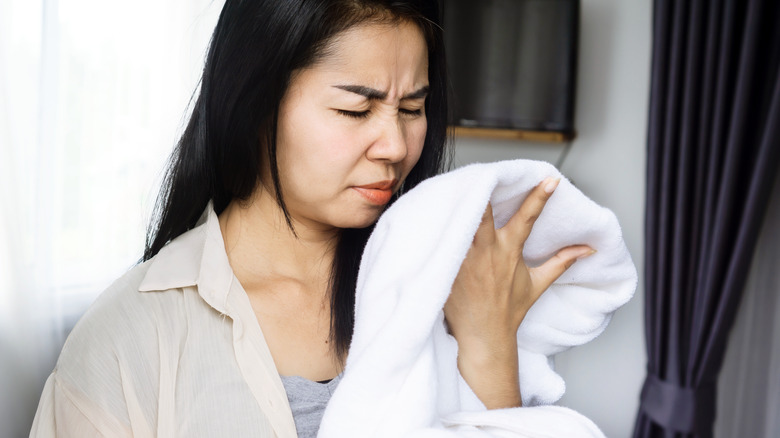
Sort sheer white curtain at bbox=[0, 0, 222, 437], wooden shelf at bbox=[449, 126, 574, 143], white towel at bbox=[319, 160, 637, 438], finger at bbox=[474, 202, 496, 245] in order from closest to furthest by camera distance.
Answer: white towel at bbox=[319, 160, 637, 438] < finger at bbox=[474, 202, 496, 245] < sheer white curtain at bbox=[0, 0, 222, 437] < wooden shelf at bbox=[449, 126, 574, 143]

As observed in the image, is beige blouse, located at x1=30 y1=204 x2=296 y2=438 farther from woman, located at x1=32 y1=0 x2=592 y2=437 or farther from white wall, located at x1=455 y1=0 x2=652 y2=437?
white wall, located at x1=455 y1=0 x2=652 y2=437

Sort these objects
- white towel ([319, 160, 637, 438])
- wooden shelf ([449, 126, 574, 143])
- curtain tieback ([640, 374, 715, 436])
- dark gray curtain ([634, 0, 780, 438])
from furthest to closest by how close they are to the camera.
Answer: wooden shelf ([449, 126, 574, 143])
curtain tieback ([640, 374, 715, 436])
dark gray curtain ([634, 0, 780, 438])
white towel ([319, 160, 637, 438])

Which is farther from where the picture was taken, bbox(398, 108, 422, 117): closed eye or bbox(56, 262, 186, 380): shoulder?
bbox(398, 108, 422, 117): closed eye

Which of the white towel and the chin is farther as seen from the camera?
the chin

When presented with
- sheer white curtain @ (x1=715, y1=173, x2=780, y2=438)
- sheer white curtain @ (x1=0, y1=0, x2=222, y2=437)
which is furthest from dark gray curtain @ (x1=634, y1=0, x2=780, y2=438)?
sheer white curtain @ (x1=0, y1=0, x2=222, y2=437)

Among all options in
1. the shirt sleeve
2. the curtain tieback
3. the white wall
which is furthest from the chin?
the white wall

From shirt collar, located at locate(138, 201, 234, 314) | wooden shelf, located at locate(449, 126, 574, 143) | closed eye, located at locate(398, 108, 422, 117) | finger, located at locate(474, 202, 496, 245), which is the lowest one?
shirt collar, located at locate(138, 201, 234, 314)

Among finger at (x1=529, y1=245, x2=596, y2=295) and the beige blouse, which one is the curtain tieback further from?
the beige blouse

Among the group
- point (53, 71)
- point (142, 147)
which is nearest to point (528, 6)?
Answer: point (142, 147)

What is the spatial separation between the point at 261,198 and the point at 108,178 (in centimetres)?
91

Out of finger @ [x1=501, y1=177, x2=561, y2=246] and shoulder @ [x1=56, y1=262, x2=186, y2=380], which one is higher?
finger @ [x1=501, y1=177, x2=561, y2=246]

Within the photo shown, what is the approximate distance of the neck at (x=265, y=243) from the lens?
3.36 ft

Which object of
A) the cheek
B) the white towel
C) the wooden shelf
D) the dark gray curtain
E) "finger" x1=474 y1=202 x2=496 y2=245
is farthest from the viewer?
the wooden shelf

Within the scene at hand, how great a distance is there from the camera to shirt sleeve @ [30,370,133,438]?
2.75 ft
